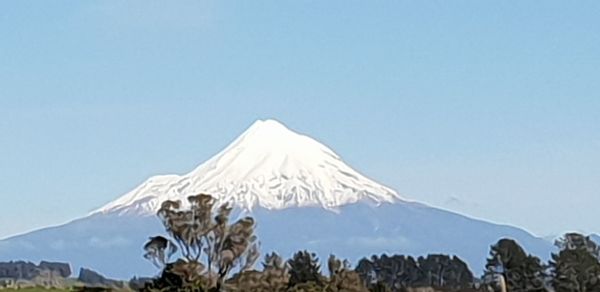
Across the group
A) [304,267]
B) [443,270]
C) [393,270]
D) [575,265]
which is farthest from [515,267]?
[393,270]

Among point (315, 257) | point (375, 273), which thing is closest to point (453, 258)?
point (375, 273)

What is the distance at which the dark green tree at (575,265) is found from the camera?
97.4 metres

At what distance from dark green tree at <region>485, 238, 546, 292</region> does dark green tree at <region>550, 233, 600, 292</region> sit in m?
1.19

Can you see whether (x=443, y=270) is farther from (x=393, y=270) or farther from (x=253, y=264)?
(x=253, y=264)

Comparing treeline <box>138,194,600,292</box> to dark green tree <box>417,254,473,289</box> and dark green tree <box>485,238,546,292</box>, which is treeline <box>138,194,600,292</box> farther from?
dark green tree <box>417,254,473,289</box>

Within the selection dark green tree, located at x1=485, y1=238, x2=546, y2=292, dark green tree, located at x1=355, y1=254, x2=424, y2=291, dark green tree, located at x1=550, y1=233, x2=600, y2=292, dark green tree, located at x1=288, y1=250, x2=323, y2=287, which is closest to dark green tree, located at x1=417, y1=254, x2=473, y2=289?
dark green tree, located at x1=355, y1=254, x2=424, y2=291

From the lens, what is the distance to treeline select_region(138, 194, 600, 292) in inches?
2805

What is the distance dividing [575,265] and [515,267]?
15.9 feet

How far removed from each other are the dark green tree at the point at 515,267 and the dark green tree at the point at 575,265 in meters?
1.19

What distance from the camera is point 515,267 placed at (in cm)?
10225

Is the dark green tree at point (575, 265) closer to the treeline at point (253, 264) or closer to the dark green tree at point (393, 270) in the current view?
the treeline at point (253, 264)

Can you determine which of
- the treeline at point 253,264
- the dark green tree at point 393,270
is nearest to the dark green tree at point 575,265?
the treeline at point 253,264

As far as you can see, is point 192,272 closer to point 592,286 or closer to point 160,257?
point 160,257

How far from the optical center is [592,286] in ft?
316
